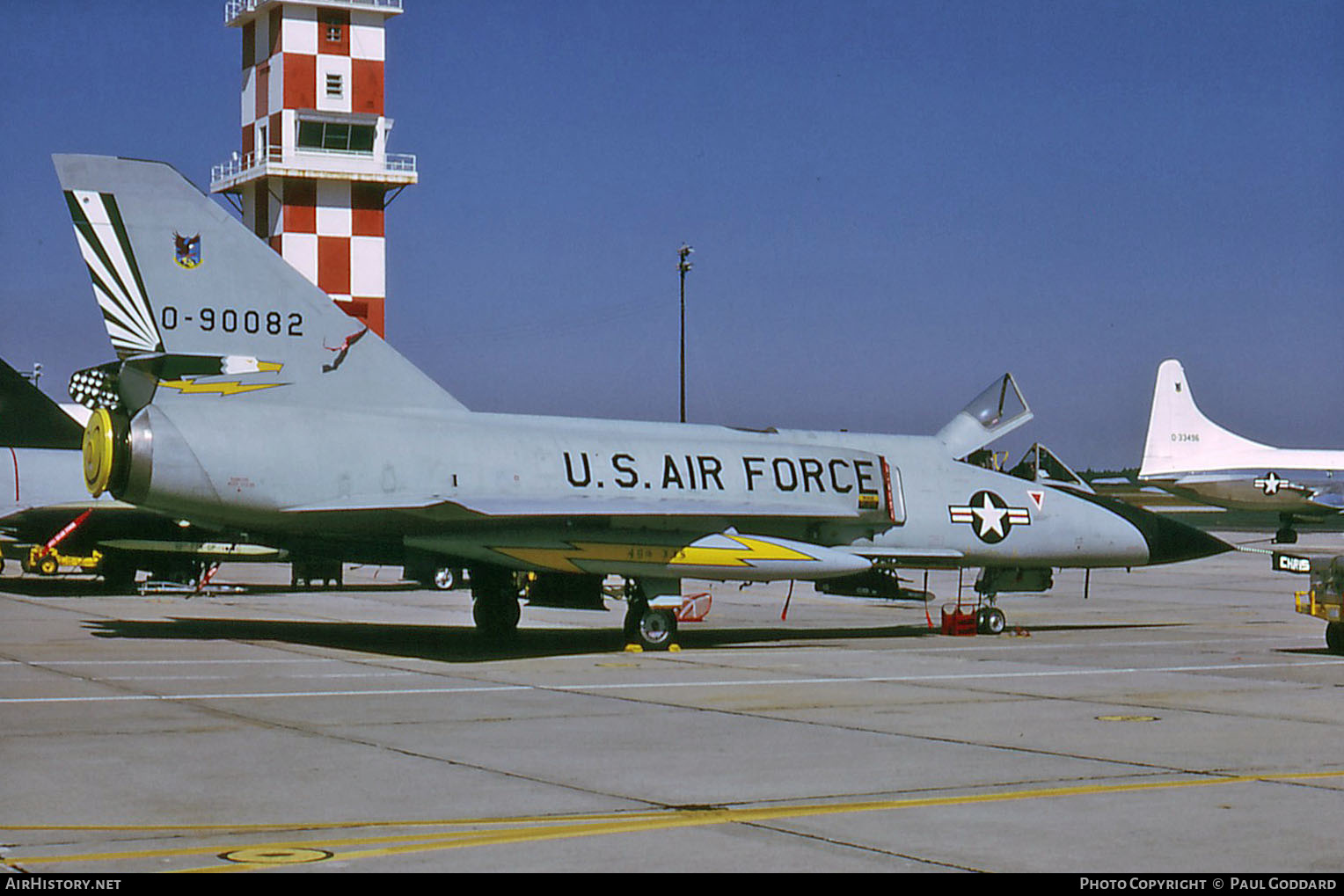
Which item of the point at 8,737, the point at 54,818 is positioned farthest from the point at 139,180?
the point at 54,818

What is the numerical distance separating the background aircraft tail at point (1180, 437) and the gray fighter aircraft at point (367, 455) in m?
58.1

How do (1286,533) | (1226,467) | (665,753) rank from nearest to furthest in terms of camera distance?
(665,753)
(1286,533)
(1226,467)

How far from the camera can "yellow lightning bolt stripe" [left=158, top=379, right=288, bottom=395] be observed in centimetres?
1582

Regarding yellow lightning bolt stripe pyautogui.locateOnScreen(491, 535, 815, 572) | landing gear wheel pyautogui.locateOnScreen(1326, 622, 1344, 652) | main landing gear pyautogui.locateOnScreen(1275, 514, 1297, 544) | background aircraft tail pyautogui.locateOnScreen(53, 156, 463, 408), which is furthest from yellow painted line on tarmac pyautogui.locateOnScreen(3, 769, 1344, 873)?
main landing gear pyautogui.locateOnScreen(1275, 514, 1297, 544)

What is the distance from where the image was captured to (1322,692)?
13.4m

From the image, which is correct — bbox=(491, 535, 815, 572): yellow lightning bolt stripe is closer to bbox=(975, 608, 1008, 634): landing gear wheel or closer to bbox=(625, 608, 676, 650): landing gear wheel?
bbox=(625, 608, 676, 650): landing gear wheel

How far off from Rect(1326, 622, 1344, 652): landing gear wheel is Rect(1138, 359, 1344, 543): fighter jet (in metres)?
41.2

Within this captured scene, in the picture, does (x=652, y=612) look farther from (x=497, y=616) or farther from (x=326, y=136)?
(x=326, y=136)

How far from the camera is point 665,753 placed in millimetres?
9867

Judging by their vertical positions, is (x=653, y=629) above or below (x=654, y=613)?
below

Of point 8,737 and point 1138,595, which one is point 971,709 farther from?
point 1138,595

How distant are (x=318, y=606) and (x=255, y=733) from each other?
15495 millimetres

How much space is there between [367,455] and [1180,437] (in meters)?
64.5

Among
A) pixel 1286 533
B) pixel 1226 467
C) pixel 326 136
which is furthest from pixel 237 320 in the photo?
pixel 1226 467
